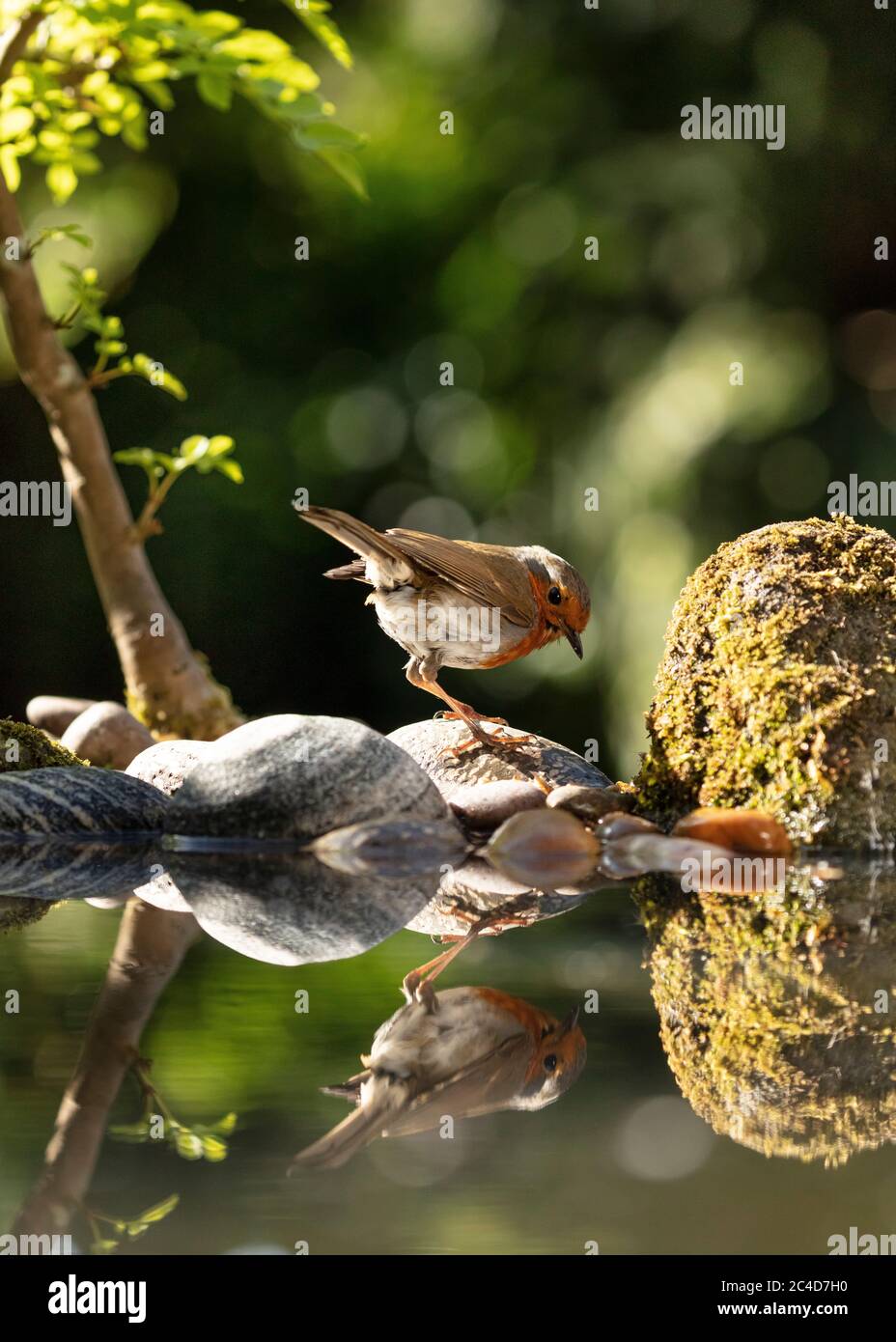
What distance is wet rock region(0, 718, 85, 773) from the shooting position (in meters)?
4.73

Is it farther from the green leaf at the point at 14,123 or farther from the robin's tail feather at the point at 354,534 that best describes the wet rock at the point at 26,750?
the green leaf at the point at 14,123

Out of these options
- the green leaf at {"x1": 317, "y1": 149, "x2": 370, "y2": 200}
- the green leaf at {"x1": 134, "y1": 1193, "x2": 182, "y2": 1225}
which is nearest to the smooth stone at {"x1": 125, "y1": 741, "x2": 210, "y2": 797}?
the green leaf at {"x1": 317, "y1": 149, "x2": 370, "y2": 200}

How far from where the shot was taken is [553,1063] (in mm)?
1972

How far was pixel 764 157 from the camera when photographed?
25.3ft

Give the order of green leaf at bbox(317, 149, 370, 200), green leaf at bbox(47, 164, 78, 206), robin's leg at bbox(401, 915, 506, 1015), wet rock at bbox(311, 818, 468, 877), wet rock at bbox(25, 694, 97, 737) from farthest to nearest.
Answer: wet rock at bbox(25, 694, 97, 737), green leaf at bbox(47, 164, 78, 206), green leaf at bbox(317, 149, 370, 200), wet rock at bbox(311, 818, 468, 877), robin's leg at bbox(401, 915, 506, 1015)

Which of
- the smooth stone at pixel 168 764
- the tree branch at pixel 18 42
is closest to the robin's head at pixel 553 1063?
the smooth stone at pixel 168 764

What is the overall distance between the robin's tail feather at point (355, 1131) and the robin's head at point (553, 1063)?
163mm

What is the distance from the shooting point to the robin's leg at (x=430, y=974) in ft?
7.72

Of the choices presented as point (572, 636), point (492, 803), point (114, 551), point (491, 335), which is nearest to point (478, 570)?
point (572, 636)

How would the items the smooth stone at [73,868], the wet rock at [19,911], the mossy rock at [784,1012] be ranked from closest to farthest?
the mossy rock at [784,1012] < the wet rock at [19,911] < the smooth stone at [73,868]

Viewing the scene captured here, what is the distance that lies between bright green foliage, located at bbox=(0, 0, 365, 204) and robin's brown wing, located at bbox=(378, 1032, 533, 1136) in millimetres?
3748

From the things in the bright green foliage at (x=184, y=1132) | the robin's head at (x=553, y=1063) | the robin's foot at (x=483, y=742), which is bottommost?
the robin's head at (x=553, y=1063)

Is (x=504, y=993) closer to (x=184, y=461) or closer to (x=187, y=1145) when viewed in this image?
(x=187, y=1145)

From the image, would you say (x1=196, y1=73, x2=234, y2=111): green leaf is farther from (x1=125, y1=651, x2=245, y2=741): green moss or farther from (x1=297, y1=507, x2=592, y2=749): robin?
(x1=125, y1=651, x2=245, y2=741): green moss
